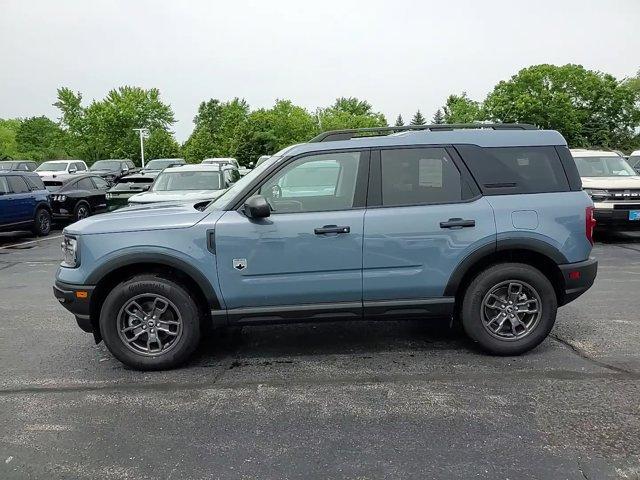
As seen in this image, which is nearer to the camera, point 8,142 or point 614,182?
point 614,182

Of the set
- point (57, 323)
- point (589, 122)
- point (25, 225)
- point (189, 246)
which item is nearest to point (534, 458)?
point (189, 246)

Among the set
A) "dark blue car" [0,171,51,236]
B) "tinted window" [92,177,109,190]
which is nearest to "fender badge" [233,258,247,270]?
"dark blue car" [0,171,51,236]

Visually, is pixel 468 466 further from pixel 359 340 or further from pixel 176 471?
pixel 359 340

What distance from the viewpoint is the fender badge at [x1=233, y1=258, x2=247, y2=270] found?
4562mm

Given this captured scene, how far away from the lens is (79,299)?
4594 mm

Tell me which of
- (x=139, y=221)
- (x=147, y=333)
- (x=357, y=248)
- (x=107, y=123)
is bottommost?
(x=147, y=333)

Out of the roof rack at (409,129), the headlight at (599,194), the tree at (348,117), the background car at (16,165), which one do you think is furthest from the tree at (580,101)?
the roof rack at (409,129)

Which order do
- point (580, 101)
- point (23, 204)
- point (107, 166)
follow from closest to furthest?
1. point (23, 204)
2. point (107, 166)
3. point (580, 101)

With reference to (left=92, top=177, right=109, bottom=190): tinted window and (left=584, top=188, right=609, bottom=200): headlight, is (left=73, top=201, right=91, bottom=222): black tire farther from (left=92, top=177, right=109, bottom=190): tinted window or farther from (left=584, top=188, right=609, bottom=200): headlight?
(left=584, top=188, right=609, bottom=200): headlight

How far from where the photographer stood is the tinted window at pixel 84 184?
675 inches

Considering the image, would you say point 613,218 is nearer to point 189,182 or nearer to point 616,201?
point 616,201

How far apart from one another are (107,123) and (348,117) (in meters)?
41.6

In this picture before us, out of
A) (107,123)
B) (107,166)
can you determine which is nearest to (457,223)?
(107,166)

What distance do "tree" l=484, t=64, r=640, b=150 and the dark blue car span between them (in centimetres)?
5156
